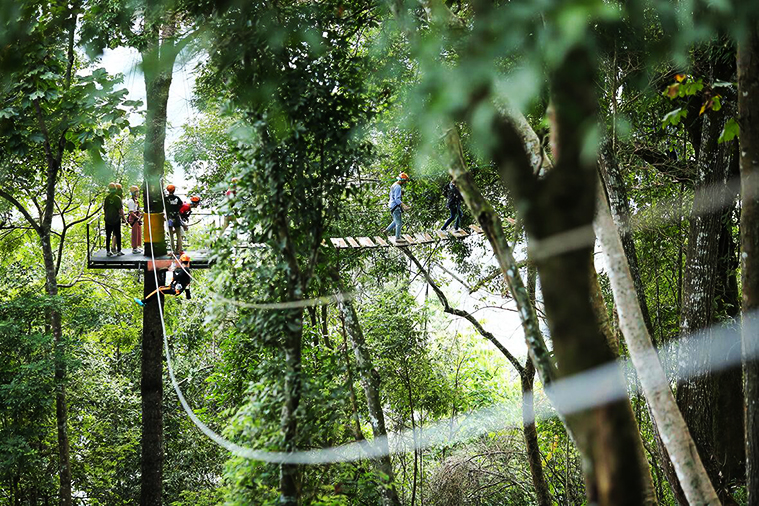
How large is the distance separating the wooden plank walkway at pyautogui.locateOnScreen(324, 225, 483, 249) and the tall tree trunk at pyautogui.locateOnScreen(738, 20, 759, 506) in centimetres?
364

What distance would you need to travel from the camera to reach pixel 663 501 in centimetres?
641

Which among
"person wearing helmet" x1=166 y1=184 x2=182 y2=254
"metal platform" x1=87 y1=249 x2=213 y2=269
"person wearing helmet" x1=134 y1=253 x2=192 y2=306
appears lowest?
"person wearing helmet" x1=134 y1=253 x2=192 y2=306

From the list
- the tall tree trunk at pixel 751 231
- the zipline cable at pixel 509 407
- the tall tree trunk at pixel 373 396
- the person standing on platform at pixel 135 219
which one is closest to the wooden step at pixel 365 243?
the tall tree trunk at pixel 373 396

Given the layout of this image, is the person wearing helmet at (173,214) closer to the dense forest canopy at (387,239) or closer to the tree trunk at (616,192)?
the dense forest canopy at (387,239)

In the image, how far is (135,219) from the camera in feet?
21.7

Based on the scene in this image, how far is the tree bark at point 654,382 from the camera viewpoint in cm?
304

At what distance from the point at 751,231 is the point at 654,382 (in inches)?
32.0

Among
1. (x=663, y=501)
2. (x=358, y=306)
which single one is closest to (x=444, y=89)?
(x=663, y=501)

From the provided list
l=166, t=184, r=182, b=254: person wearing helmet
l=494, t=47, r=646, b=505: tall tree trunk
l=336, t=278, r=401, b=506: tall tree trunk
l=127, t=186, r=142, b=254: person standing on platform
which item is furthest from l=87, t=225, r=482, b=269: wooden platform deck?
l=494, t=47, r=646, b=505: tall tree trunk

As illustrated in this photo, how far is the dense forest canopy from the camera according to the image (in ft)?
4.37

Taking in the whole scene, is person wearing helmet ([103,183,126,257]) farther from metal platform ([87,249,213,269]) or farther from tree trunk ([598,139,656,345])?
tree trunk ([598,139,656,345])

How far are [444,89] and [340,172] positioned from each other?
2462 millimetres

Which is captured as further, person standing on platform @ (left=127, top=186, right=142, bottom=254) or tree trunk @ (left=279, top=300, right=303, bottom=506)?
person standing on platform @ (left=127, top=186, right=142, bottom=254)

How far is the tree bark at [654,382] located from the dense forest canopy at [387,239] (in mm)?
15
